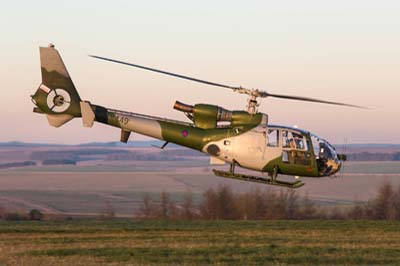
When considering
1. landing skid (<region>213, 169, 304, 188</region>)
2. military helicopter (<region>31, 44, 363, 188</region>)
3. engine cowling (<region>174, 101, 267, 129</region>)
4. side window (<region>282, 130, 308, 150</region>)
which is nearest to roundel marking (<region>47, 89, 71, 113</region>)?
military helicopter (<region>31, 44, 363, 188</region>)

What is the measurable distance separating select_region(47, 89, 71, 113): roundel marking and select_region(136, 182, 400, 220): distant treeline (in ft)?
89.9

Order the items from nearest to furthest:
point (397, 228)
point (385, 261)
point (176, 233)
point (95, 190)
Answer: point (385, 261)
point (176, 233)
point (397, 228)
point (95, 190)

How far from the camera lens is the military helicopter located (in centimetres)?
3853

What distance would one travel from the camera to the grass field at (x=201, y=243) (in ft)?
87.8

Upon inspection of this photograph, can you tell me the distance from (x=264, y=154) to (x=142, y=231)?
5621 mm

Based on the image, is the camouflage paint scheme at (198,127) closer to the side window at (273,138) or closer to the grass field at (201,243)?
the side window at (273,138)

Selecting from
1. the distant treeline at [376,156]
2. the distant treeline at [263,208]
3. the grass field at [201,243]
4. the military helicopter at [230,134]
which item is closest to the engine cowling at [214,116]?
the military helicopter at [230,134]

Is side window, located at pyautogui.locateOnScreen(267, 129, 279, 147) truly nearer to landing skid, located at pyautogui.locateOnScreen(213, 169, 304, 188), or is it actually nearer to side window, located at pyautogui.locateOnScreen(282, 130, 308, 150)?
side window, located at pyautogui.locateOnScreen(282, 130, 308, 150)

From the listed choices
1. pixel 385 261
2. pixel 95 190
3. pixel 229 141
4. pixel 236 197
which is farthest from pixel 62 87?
pixel 95 190

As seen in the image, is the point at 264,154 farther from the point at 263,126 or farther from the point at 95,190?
the point at 95,190

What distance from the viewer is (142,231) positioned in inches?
1395

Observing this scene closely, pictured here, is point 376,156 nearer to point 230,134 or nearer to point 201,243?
point 230,134

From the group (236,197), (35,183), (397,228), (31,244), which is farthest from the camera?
(35,183)

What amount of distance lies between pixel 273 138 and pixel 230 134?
1.49 m
